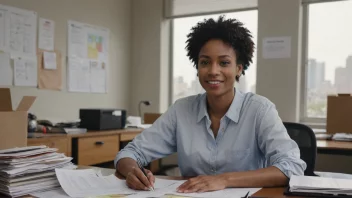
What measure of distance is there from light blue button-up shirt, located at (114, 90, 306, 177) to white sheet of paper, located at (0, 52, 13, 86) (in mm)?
1891

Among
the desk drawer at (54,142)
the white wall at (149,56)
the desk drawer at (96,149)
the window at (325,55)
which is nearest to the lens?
the desk drawer at (54,142)

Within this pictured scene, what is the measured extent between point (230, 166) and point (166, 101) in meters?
2.97

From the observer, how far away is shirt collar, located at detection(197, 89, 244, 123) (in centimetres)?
147

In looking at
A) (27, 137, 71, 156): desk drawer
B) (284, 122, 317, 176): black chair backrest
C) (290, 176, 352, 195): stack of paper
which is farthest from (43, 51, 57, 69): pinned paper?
(290, 176, 352, 195): stack of paper

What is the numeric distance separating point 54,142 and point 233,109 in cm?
140

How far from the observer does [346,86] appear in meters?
3.41

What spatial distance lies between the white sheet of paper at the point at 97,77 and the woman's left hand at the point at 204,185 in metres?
2.91

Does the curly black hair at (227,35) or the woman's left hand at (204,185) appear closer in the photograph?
the woman's left hand at (204,185)

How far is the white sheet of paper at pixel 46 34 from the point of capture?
3.25 m

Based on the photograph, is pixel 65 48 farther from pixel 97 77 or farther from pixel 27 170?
pixel 27 170

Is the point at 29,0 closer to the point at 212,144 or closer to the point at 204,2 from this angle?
the point at 204,2

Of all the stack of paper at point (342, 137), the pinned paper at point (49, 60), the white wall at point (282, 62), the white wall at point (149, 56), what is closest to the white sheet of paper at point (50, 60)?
the pinned paper at point (49, 60)

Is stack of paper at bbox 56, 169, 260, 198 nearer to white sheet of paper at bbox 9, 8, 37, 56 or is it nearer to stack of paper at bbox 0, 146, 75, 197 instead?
stack of paper at bbox 0, 146, 75, 197

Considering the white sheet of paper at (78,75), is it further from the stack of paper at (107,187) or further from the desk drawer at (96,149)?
the stack of paper at (107,187)
